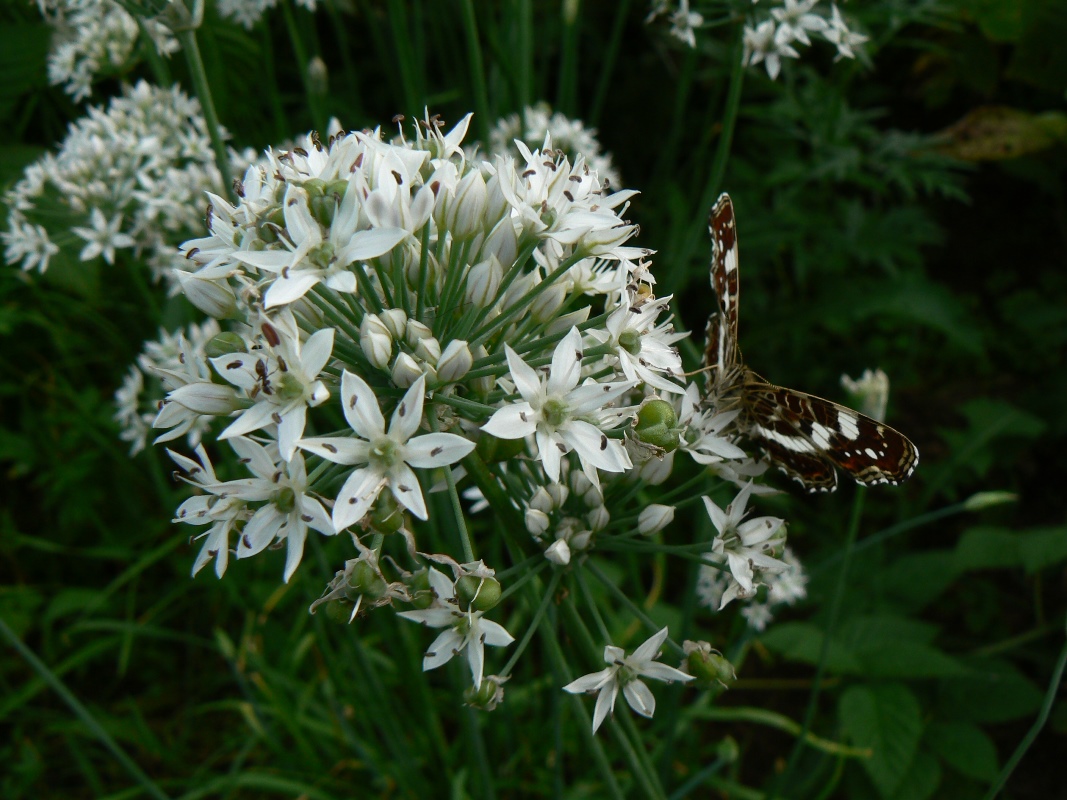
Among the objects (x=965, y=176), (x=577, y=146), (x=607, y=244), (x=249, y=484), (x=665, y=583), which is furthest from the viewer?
(x=965, y=176)

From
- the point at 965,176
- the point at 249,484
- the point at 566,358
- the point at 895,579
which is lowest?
the point at 895,579

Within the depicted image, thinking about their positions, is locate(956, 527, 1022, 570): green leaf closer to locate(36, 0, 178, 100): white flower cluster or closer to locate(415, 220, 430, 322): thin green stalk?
locate(415, 220, 430, 322): thin green stalk

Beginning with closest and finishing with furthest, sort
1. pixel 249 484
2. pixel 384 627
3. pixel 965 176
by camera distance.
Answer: pixel 249 484 → pixel 384 627 → pixel 965 176

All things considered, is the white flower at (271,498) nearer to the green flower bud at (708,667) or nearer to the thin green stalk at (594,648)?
the thin green stalk at (594,648)

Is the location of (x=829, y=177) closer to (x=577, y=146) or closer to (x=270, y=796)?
(x=577, y=146)

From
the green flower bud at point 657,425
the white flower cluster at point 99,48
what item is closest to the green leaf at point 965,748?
the green flower bud at point 657,425

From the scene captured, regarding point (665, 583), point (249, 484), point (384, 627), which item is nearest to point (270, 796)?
point (384, 627)

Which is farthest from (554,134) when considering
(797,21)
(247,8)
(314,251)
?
(314,251)

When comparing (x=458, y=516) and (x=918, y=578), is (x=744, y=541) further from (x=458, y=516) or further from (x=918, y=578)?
(x=918, y=578)

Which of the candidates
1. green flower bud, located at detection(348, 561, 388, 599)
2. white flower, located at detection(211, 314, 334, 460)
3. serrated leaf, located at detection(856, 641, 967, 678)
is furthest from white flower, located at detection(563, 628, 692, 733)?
serrated leaf, located at detection(856, 641, 967, 678)
